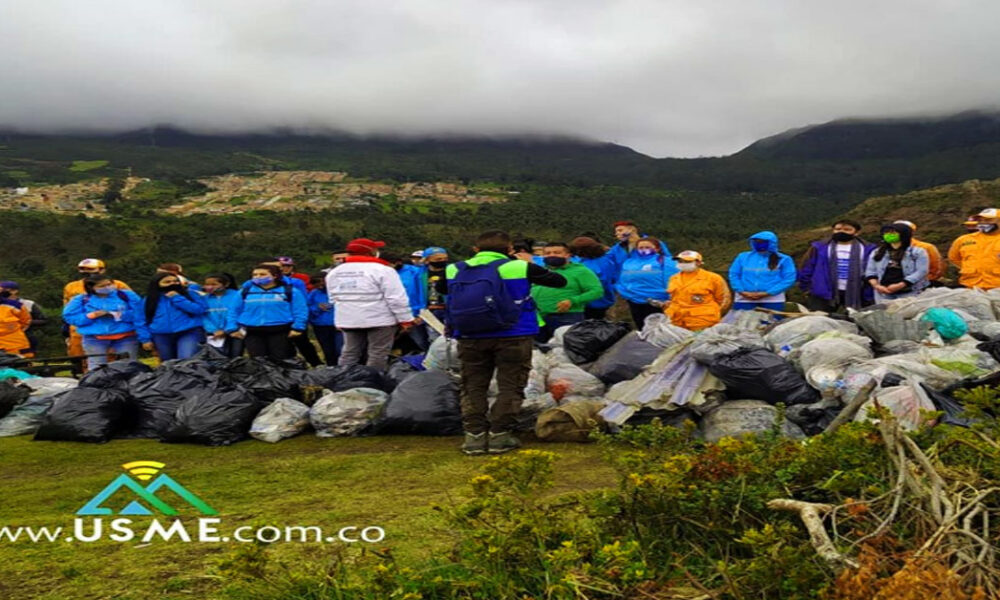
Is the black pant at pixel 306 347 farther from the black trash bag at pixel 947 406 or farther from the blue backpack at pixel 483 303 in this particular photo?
the black trash bag at pixel 947 406

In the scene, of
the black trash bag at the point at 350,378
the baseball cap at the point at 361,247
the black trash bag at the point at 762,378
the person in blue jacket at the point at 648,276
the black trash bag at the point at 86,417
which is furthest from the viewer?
the person in blue jacket at the point at 648,276

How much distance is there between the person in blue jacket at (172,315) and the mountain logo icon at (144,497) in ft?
9.23

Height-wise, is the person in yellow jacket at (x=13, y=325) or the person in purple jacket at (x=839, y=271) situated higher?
the person in purple jacket at (x=839, y=271)

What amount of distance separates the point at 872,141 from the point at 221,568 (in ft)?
713

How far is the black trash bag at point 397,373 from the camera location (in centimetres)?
562

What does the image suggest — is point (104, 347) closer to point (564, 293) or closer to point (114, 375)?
point (114, 375)

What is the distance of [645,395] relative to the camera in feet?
14.5

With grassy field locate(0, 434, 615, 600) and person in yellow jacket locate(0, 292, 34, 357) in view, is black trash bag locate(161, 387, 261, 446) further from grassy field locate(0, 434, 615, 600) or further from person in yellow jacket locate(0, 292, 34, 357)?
person in yellow jacket locate(0, 292, 34, 357)

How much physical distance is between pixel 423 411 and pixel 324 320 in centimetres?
321

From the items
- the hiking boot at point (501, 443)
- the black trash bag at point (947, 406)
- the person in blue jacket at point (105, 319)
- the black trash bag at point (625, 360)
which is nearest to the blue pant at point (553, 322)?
the black trash bag at point (625, 360)

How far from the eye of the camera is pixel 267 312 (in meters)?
6.37

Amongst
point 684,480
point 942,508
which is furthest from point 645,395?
point 942,508

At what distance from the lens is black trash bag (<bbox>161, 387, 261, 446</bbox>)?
491 cm

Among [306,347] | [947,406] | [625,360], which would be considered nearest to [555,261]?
[625,360]
